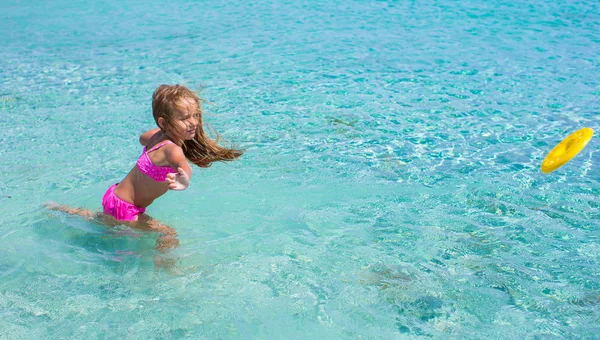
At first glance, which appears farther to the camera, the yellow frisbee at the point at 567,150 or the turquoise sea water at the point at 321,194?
the yellow frisbee at the point at 567,150

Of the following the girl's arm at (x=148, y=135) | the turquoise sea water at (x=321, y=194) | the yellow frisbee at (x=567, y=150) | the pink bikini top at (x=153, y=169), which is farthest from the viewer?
the yellow frisbee at (x=567, y=150)

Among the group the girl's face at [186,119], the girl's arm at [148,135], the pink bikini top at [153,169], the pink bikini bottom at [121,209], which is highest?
the girl's face at [186,119]

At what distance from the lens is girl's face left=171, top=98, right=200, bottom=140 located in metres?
3.52

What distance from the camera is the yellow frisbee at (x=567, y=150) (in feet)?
13.6

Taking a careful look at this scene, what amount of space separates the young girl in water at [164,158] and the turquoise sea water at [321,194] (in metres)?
0.15

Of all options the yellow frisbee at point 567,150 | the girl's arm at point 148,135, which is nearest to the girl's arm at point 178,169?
the girl's arm at point 148,135

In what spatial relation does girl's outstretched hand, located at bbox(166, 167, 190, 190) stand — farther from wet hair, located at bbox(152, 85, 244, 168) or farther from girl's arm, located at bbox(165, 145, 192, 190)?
wet hair, located at bbox(152, 85, 244, 168)

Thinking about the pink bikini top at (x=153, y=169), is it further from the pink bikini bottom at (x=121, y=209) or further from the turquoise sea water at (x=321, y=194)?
the turquoise sea water at (x=321, y=194)

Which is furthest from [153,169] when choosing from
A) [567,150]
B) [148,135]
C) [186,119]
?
[567,150]

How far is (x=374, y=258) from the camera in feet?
12.7

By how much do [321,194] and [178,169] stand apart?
1.57 m

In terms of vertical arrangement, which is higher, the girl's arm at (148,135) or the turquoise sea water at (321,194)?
the girl's arm at (148,135)

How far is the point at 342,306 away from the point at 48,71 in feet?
22.1

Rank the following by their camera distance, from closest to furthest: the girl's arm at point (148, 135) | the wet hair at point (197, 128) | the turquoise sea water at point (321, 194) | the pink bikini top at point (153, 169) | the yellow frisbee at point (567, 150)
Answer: the turquoise sea water at point (321, 194) < the wet hair at point (197, 128) < the pink bikini top at point (153, 169) < the girl's arm at point (148, 135) < the yellow frisbee at point (567, 150)
